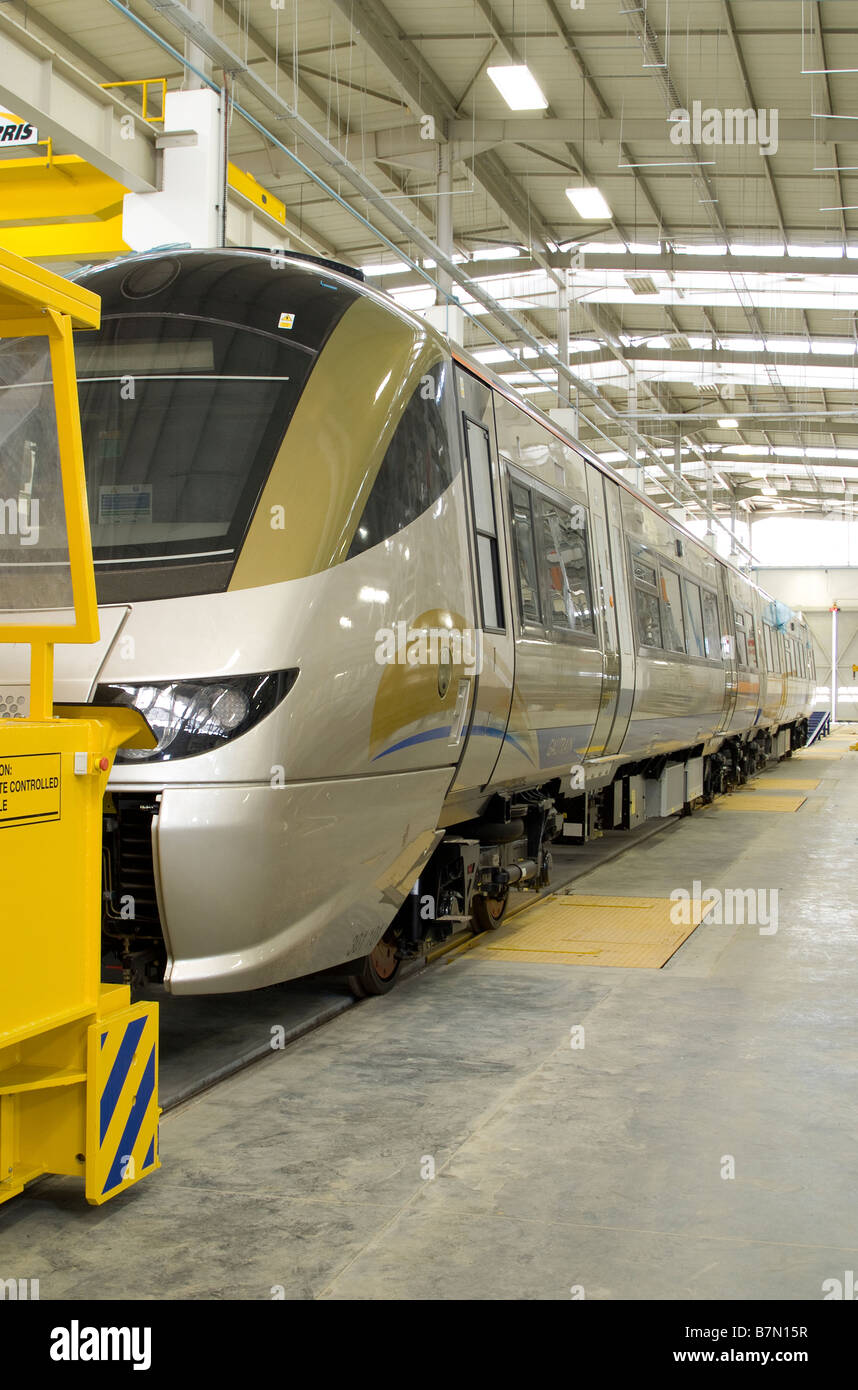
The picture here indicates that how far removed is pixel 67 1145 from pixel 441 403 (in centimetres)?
316

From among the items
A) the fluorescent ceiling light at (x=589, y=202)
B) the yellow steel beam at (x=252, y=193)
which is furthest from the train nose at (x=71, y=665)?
the fluorescent ceiling light at (x=589, y=202)

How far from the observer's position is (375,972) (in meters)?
5.45

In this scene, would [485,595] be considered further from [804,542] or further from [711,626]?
[804,542]

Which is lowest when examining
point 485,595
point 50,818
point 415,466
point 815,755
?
point 815,755

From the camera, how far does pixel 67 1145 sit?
10.3ft

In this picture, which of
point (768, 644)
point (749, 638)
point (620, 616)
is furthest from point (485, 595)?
point (768, 644)

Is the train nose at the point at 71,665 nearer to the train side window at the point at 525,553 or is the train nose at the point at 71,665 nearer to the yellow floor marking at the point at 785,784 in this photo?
the train side window at the point at 525,553

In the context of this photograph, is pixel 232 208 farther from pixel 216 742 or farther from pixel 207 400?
pixel 216 742

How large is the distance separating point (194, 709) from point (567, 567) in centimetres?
378

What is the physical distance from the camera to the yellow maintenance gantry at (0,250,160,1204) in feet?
9.30

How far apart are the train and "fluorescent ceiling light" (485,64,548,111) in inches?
285

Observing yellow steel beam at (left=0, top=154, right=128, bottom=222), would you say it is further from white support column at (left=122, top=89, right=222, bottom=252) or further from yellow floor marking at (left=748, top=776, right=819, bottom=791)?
yellow floor marking at (left=748, top=776, right=819, bottom=791)

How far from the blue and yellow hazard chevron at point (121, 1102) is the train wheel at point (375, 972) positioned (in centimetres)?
195

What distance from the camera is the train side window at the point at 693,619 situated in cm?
1179
